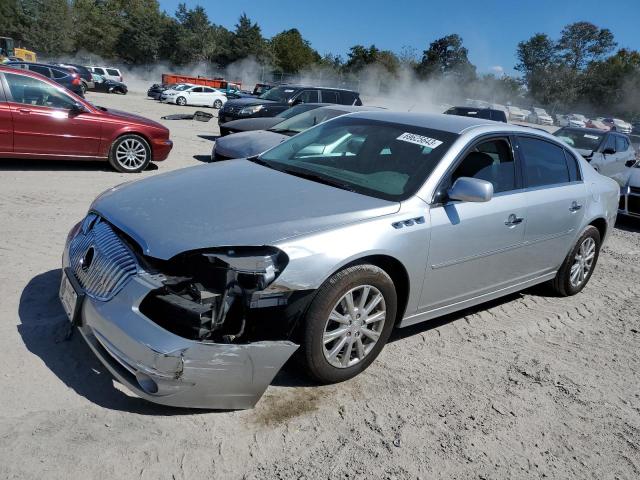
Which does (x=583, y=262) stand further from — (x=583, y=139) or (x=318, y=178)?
(x=583, y=139)

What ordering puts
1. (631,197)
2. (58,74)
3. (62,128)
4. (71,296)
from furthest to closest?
(58,74) < (631,197) < (62,128) < (71,296)

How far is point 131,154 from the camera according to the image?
8.80 meters

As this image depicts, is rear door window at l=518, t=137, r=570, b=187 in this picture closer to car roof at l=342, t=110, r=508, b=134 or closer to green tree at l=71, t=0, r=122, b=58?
car roof at l=342, t=110, r=508, b=134

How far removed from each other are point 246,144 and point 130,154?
2085 mm

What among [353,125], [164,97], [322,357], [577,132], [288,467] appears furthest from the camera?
[164,97]

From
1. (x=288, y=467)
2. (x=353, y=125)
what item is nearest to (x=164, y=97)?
(x=353, y=125)

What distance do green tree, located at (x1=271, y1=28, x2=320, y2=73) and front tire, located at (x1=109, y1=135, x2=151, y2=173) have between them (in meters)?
64.9

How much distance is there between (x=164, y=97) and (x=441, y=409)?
31.8 m

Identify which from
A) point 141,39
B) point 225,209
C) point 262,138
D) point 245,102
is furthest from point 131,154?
point 141,39

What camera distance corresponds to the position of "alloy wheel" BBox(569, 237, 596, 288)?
528cm

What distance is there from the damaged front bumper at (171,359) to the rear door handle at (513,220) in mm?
2075

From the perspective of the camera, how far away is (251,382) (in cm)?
281

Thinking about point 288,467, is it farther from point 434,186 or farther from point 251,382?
point 434,186

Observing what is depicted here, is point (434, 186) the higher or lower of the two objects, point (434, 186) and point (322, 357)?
the higher
